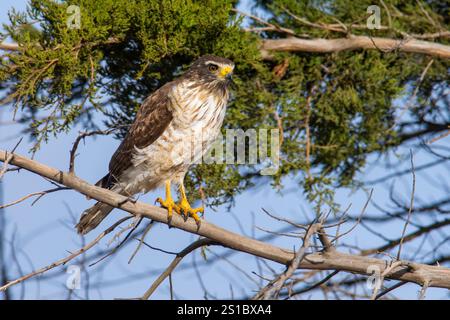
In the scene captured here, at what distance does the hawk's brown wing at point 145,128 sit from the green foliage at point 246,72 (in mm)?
281

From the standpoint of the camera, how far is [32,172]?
183 inches

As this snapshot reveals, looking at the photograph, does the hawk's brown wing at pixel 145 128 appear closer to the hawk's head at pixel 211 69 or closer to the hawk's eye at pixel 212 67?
the hawk's head at pixel 211 69

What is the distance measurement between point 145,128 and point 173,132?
0.24 meters

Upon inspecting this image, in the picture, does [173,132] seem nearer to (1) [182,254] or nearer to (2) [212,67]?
(2) [212,67]

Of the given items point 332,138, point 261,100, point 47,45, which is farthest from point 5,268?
point 332,138

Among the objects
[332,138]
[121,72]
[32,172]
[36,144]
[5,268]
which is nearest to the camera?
[32,172]

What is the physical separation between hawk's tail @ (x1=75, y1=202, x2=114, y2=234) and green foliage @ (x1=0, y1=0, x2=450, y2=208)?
732 millimetres

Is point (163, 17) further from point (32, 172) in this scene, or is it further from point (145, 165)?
point (32, 172)

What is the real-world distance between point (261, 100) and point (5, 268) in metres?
2.84

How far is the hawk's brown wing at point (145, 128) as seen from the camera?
20.3ft

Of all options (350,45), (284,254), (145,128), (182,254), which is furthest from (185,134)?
(350,45)

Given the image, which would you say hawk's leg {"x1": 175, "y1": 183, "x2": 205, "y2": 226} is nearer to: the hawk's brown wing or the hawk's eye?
the hawk's brown wing

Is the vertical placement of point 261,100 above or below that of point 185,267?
above

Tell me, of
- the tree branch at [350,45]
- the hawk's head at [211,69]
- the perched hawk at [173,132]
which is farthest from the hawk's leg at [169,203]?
the tree branch at [350,45]
